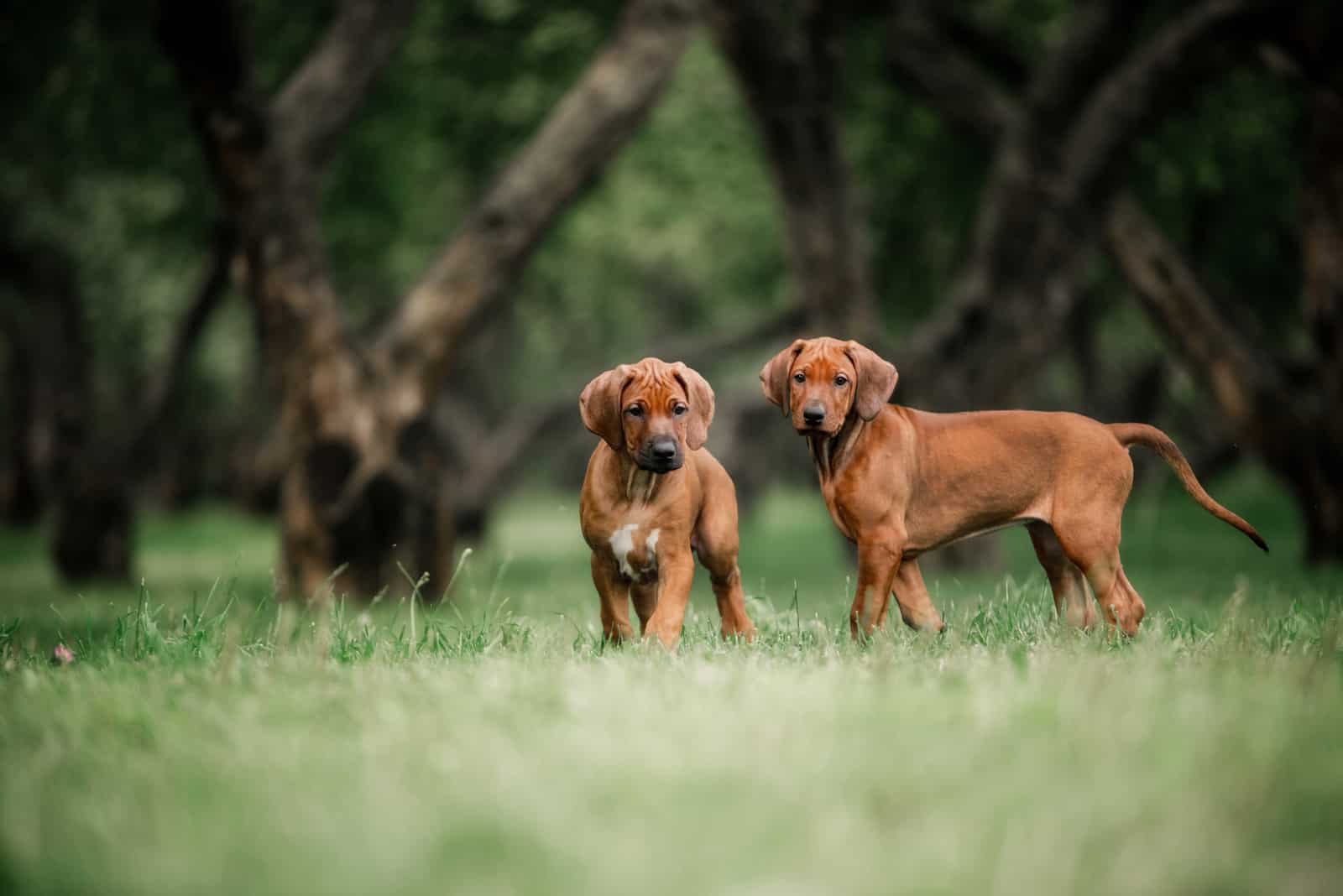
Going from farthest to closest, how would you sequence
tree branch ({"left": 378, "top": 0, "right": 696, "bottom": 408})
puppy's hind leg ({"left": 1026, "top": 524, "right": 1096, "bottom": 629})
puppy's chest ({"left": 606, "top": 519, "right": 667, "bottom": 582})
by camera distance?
tree branch ({"left": 378, "top": 0, "right": 696, "bottom": 408}) → puppy's hind leg ({"left": 1026, "top": 524, "right": 1096, "bottom": 629}) → puppy's chest ({"left": 606, "top": 519, "right": 667, "bottom": 582})

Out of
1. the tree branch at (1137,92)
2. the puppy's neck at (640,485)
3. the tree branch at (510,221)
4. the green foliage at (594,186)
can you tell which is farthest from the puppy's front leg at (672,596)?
the tree branch at (1137,92)

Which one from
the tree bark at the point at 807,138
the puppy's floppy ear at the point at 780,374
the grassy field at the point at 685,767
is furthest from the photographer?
the tree bark at the point at 807,138

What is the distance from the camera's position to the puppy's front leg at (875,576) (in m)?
4.93

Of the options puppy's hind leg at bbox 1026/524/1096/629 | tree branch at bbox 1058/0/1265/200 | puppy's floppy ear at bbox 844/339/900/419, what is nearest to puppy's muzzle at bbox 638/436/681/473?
puppy's floppy ear at bbox 844/339/900/419

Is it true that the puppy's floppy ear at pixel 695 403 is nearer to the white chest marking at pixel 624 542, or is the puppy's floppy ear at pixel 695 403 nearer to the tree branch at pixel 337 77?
the white chest marking at pixel 624 542

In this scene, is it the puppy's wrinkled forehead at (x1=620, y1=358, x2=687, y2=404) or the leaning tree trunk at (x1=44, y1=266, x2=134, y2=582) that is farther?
the leaning tree trunk at (x1=44, y1=266, x2=134, y2=582)

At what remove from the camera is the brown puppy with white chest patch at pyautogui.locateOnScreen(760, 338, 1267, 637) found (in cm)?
493

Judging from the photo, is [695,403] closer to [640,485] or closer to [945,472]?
[640,485]

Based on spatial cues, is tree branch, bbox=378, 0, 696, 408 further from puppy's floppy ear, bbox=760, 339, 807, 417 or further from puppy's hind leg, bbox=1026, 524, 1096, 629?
puppy's hind leg, bbox=1026, 524, 1096, 629

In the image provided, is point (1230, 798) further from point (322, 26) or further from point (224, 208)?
point (322, 26)

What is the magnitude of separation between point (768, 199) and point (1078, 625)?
13803mm

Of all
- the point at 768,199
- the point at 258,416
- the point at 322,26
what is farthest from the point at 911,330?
the point at 258,416

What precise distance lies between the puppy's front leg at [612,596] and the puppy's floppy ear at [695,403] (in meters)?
0.60

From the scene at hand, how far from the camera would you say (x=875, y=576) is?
4941 mm
